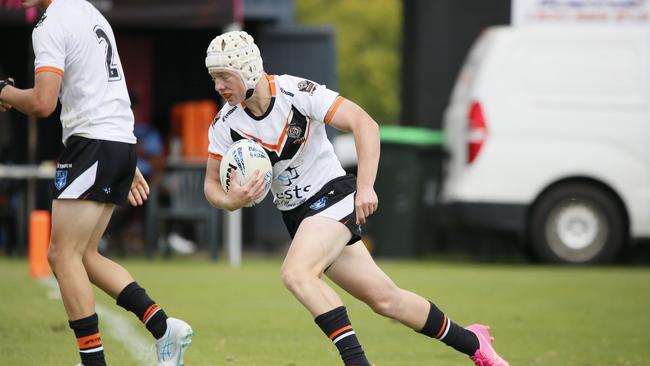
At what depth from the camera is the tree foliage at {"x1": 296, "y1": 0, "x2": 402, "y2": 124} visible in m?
39.8

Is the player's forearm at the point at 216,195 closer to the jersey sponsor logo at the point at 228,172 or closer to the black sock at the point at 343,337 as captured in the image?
the jersey sponsor logo at the point at 228,172

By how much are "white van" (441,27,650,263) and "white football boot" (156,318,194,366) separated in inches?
343

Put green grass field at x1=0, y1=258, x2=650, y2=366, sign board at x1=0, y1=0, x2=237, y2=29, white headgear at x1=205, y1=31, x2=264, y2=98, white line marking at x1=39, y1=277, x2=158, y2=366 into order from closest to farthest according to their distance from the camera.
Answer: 1. white headgear at x1=205, y1=31, x2=264, y2=98
2. white line marking at x1=39, y1=277, x2=158, y2=366
3. green grass field at x1=0, y1=258, x2=650, y2=366
4. sign board at x1=0, y1=0, x2=237, y2=29

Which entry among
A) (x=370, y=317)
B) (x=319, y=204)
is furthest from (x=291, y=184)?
(x=370, y=317)

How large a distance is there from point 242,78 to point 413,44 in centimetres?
1195

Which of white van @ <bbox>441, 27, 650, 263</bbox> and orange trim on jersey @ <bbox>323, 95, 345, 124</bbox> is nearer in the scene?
orange trim on jersey @ <bbox>323, 95, 345, 124</bbox>

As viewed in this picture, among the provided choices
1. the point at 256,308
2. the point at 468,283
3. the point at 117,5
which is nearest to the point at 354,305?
the point at 256,308

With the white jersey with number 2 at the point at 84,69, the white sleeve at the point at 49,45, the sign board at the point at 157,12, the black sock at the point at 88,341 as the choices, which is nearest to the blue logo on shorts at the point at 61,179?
the white jersey with number 2 at the point at 84,69

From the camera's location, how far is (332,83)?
17.4 m

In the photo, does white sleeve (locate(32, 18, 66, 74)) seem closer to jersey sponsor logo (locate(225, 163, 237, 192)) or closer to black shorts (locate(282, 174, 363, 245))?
jersey sponsor logo (locate(225, 163, 237, 192))

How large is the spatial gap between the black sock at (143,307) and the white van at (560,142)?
8.70 m

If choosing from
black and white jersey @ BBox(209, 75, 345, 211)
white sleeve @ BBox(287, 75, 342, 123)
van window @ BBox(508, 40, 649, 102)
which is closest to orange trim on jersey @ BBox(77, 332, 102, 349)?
black and white jersey @ BBox(209, 75, 345, 211)

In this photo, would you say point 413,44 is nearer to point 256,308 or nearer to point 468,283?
point 468,283

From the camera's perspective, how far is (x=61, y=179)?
6.30 metres
